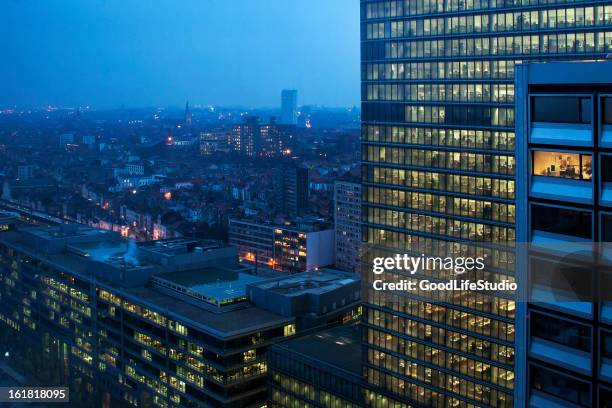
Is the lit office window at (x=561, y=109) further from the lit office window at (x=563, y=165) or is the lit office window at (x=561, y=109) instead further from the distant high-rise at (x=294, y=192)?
the distant high-rise at (x=294, y=192)

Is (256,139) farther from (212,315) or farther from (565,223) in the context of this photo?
(565,223)

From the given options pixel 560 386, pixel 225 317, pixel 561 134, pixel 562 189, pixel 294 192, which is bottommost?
pixel 225 317

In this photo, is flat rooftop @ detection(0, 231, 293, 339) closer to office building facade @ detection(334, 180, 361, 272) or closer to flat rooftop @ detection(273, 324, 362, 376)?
flat rooftop @ detection(273, 324, 362, 376)

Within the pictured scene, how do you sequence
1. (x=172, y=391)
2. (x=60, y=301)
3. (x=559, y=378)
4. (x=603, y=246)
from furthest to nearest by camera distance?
1. (x=60, y=301)
2. (x=172, y=391)
3. (x=559, y=378)
4. (x=603, y=246)

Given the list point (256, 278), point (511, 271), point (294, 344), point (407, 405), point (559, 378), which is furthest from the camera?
point (256, 278)

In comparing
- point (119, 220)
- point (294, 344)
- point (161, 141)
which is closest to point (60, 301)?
point (294, 344)

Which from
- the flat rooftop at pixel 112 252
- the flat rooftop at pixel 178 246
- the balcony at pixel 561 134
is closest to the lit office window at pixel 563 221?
the balcony at pixel 561 134

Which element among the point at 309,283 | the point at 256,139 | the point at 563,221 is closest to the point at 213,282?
the point at 309,283

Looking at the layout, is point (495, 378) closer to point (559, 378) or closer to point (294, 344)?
point (294, 344)
